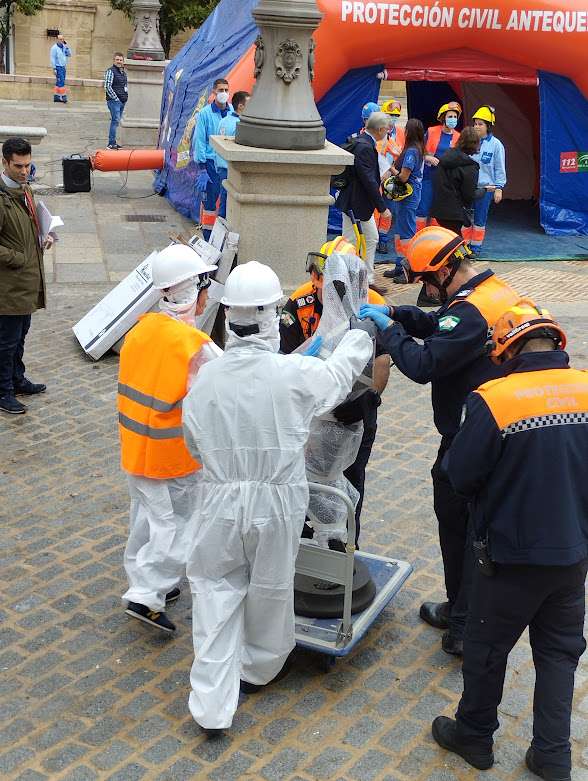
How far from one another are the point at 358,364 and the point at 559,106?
10228mm

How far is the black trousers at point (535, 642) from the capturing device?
3.62 metres

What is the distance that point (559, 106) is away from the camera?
1306cm

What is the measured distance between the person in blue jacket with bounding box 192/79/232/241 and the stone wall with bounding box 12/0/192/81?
2601cm

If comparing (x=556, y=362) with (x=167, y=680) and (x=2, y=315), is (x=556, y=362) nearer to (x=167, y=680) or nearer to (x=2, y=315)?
(x=167, y=680)

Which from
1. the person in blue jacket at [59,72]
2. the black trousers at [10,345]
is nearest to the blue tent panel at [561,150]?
the black trousers at [10,345]

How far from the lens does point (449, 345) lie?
13.9ft

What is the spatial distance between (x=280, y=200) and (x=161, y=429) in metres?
4.13

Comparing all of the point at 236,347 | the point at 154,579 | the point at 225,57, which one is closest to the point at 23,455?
the point at 154,579

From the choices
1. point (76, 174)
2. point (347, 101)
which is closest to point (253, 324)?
point (347, 101)

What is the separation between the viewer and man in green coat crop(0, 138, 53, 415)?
6836 millimetres

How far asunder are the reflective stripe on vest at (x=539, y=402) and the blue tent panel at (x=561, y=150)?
412 inches

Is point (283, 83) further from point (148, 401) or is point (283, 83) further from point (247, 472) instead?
point (247, 472)

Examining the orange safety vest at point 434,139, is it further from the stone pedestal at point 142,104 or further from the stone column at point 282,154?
the stone pedestal at point 142,104

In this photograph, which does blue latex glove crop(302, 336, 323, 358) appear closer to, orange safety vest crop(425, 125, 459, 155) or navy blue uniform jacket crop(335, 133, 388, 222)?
navy blue uniform jacket crop(335, 133, 388, 222)
